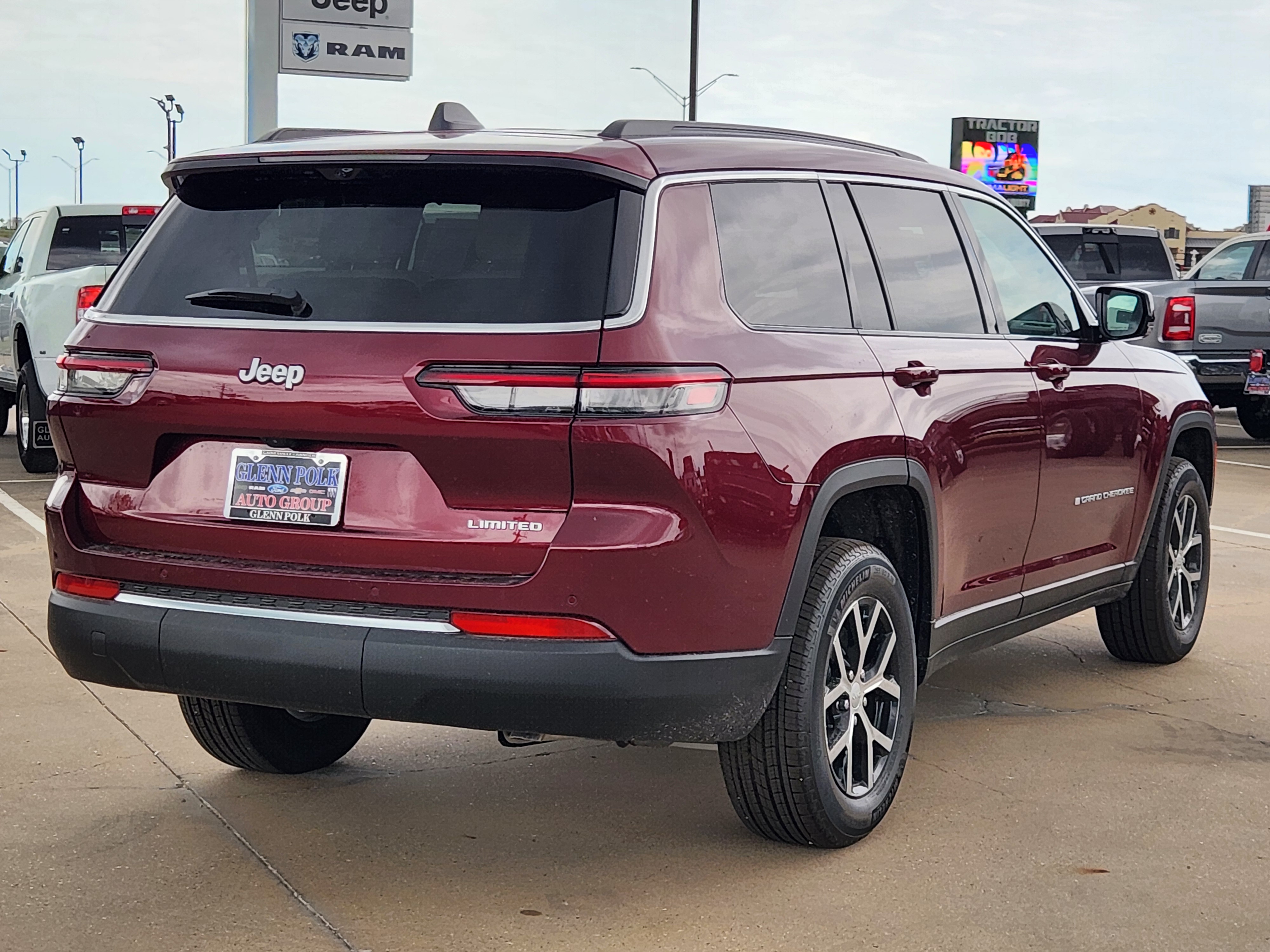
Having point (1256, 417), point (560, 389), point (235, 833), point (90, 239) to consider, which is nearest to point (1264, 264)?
point (1256, 417)

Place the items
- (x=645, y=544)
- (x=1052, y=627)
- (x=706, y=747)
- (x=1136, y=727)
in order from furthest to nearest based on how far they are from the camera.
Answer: (x=1052, y=627) → (x=1136, y=727) → (x=706, y=747) → (x=645, y=544)

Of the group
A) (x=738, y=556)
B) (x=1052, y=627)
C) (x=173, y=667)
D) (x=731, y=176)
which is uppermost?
(x=731, y=176)

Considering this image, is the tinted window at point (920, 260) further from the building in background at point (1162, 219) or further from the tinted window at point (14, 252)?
the building in background at point (1162, 219)

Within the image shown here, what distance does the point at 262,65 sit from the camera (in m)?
13.5

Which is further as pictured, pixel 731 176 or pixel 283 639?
pixel 731 176

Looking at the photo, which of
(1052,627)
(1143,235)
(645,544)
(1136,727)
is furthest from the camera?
(1143,235)

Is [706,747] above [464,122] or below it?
below

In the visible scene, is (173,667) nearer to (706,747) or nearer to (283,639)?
(283,639)

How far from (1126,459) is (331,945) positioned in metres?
3.39

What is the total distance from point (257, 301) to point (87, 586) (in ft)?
2.65

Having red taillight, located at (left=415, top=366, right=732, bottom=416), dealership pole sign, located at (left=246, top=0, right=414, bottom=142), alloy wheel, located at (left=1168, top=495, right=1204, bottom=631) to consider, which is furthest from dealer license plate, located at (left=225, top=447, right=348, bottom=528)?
dealership pole sign, located at (left=246, top=0, right=414, bottom=142)

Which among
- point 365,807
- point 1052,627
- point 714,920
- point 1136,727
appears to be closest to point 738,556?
point 714,920

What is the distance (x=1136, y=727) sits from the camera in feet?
18.3

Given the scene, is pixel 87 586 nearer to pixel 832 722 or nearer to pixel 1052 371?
pixel 832 722
